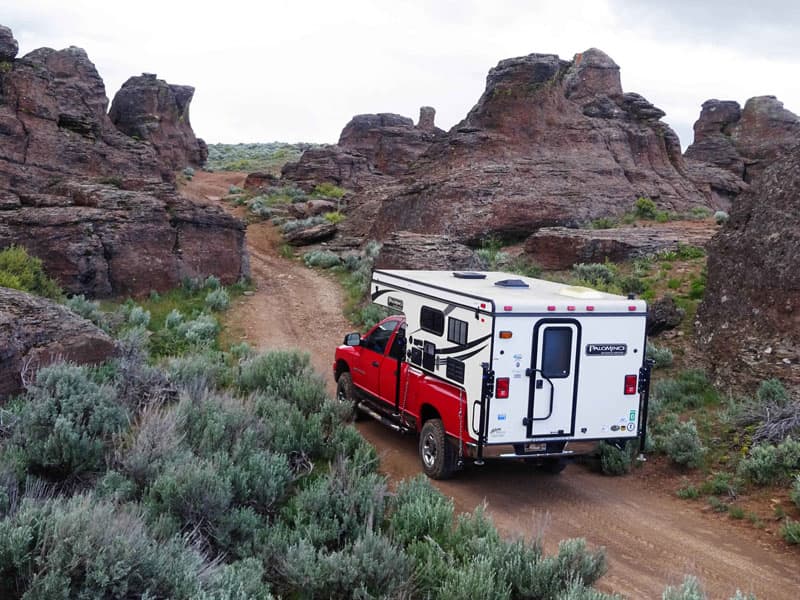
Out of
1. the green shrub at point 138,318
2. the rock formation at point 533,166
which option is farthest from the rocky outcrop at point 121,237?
the rock formation at point 533,166

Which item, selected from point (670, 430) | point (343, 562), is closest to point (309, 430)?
point (343, 562)

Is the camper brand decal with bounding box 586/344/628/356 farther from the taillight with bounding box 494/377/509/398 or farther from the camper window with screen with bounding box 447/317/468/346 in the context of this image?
the camper window with screen with bounding box 447/317/468/346

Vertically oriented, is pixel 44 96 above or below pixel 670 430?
above

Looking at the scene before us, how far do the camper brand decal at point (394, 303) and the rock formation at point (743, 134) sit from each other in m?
42.4

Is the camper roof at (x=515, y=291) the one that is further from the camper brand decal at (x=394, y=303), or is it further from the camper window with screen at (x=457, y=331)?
the camper window with screen at (x=457, y=331)

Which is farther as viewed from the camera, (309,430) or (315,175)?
(315,175)

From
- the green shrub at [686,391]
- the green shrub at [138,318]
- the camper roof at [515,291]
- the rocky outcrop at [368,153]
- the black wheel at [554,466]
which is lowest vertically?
the black wheel at [554,466]

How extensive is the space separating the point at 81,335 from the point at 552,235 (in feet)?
57.8

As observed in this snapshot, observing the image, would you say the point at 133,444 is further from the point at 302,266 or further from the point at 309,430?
Answer: the point at 302,266

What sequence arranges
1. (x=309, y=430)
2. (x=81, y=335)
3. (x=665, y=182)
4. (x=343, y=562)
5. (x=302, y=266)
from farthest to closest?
1. (x=665, y=182)
2. (x=302, y=266)
3. (x=81, y=335)
4. (x=309, y=430)
5. (x=343, y=562)

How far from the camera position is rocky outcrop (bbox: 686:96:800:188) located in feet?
A: 165

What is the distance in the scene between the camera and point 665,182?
3609 cm

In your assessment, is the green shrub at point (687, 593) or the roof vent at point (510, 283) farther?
the roof vent at point (510, 283)

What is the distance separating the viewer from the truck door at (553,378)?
32.5ft
